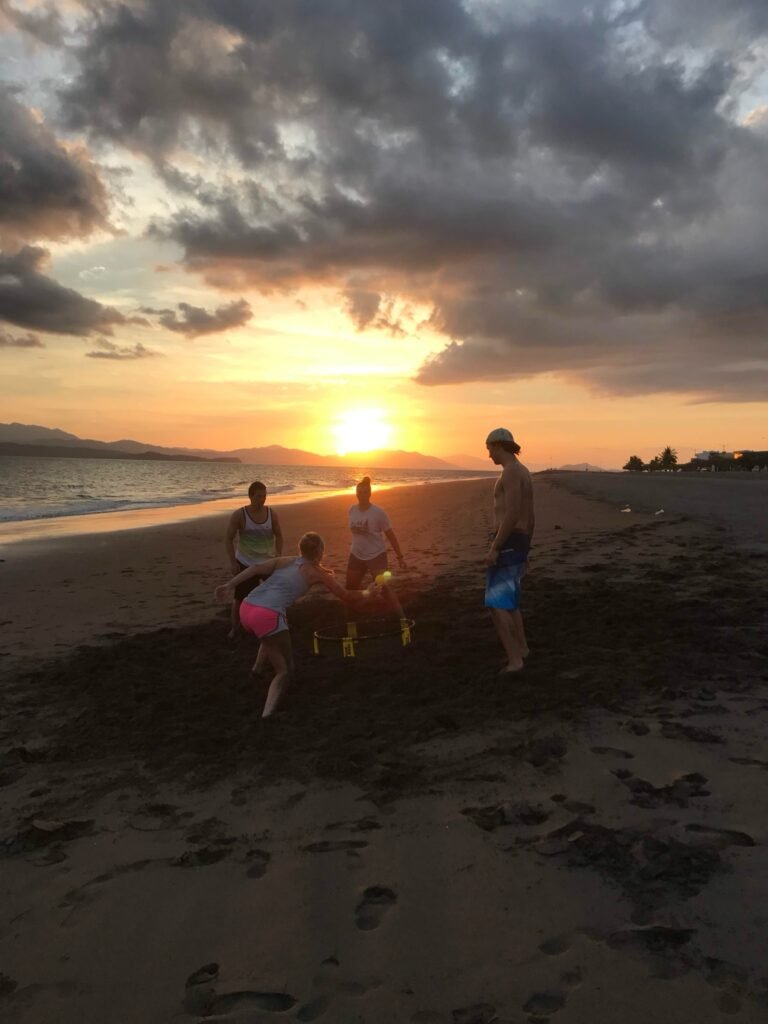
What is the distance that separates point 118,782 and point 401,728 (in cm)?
205

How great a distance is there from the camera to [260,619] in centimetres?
550

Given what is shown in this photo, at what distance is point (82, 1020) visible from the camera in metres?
2.50

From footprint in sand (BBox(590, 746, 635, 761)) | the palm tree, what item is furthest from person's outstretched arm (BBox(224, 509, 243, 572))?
the palm tree

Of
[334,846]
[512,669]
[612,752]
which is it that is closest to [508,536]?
[512,669]

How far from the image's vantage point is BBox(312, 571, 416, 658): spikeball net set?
671cm

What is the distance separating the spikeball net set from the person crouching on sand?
37.6 inches

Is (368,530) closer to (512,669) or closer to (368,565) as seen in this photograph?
(368,565)

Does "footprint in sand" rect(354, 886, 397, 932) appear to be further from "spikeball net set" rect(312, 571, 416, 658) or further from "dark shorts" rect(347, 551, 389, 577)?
"dark shorts" rect(347, 551, 389, 577)

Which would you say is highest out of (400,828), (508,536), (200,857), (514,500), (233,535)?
(514,500)

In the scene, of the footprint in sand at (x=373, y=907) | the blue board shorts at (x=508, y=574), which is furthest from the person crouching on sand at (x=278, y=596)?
the footprint in sand at (x=373, y=907)

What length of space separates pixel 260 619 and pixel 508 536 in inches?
90.3

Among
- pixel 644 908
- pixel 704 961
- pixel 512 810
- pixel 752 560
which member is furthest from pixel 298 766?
pixel 752 560

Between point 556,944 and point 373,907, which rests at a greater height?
point 556,944

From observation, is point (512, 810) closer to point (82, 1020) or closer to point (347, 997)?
point (347, 997)
